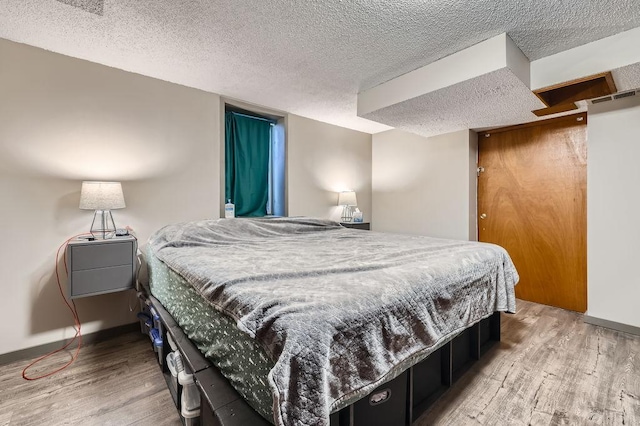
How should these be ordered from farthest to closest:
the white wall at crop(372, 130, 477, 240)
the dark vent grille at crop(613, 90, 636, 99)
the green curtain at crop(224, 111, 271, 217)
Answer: the white wall at crop(372, 130, 477, 240) → the green curtain at crop(224, 111, 271, 217) → the dark vent grille at crop(613, 90, 636, 99)

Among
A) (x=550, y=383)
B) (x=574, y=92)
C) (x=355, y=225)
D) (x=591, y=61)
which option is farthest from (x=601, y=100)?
(x=355, y=225)

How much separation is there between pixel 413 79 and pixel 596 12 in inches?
46.8

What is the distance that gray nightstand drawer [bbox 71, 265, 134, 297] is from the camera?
2090mm

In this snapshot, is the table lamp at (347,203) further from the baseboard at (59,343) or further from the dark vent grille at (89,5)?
the dark vent grille at (89,5)

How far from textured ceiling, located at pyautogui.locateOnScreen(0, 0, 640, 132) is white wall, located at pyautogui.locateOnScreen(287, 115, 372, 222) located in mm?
1267

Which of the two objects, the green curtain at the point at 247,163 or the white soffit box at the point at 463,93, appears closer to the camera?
the white soffit box at the point at 463,93

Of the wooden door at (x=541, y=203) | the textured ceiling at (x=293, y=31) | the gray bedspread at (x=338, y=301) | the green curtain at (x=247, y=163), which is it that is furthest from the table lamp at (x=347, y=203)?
the gray bedspread at (x=338, y=301)

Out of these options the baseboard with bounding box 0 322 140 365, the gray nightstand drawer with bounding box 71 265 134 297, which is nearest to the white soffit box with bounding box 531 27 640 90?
the gray nightstand drawer with bounding box 71 265 134 297

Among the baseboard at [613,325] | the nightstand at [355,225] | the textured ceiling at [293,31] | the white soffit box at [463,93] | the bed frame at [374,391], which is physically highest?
the textured ceiling at [293,31]

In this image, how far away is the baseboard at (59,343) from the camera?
2096mm

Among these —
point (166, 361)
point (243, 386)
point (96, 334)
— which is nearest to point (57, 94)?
point (96, 334)

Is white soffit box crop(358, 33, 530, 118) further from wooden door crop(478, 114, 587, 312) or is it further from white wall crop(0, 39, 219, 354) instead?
white wall crop(0, 39, 219, 354)

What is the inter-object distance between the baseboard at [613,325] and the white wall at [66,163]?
4137mm

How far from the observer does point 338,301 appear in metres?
1.02
